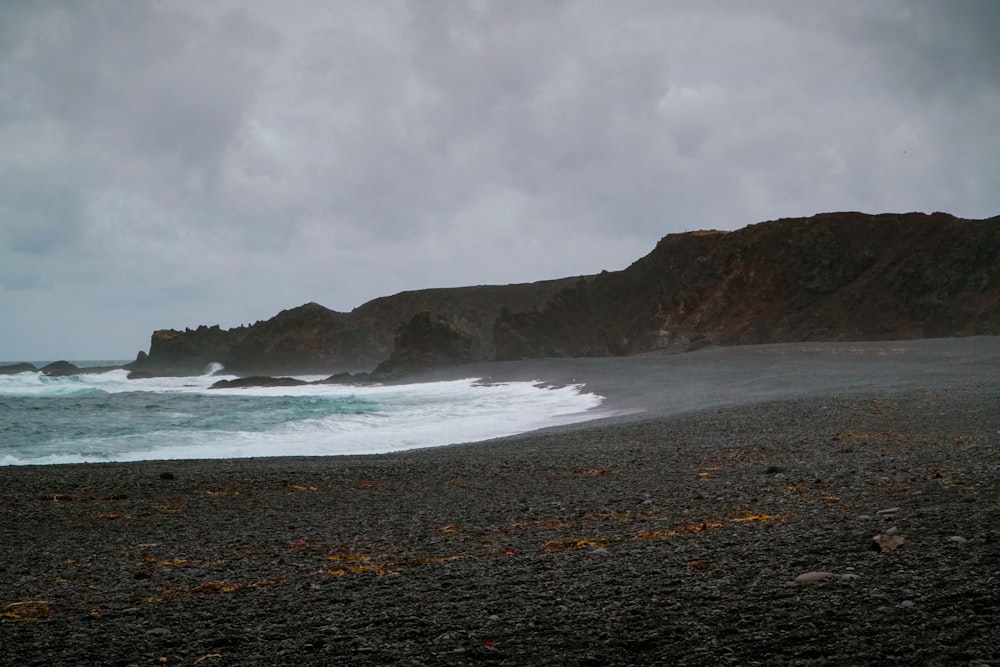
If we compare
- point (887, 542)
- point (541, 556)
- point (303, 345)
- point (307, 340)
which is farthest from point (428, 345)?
point (887, 542)

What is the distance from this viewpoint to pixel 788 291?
172 ft

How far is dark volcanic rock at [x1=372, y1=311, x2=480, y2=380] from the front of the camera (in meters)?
61.5

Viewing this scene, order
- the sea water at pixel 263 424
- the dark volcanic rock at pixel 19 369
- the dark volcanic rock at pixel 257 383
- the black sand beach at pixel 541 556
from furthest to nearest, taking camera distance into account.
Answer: the dark volcanic rock at pixel 19 369, the dark volcanic rock at pixel 257 383, the sea water at pixel 263 424, the black sand beach at pixel 541 556

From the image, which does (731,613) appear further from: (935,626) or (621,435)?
(621,435)

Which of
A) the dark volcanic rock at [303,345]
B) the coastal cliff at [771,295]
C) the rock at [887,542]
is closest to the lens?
the rock at [887,542]

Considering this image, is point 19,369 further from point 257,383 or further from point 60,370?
point 257,383

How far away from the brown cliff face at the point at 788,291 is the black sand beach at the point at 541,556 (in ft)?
121

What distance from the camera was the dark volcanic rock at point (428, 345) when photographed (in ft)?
202

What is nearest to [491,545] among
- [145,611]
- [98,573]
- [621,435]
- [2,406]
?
[145,611]

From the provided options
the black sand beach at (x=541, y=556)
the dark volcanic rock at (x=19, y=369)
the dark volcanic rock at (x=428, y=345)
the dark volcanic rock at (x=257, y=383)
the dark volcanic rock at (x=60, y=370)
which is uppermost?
the dark volcanic rock at (x=19, y=369)

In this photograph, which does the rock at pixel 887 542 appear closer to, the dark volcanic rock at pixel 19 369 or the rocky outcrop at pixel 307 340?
the rocky outcrop at pixel 307 340

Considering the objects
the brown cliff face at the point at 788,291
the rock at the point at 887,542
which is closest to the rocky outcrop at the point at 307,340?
the brown cliff face at the point at 788,291

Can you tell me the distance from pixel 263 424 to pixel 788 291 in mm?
39243

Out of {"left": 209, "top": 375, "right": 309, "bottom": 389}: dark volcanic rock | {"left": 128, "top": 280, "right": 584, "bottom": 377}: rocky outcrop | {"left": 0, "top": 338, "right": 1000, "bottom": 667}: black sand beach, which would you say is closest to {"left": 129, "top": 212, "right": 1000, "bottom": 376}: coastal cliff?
{"left": 209, "top": 375, "right": 309, "bottom": 389}: dark volcanic rock
